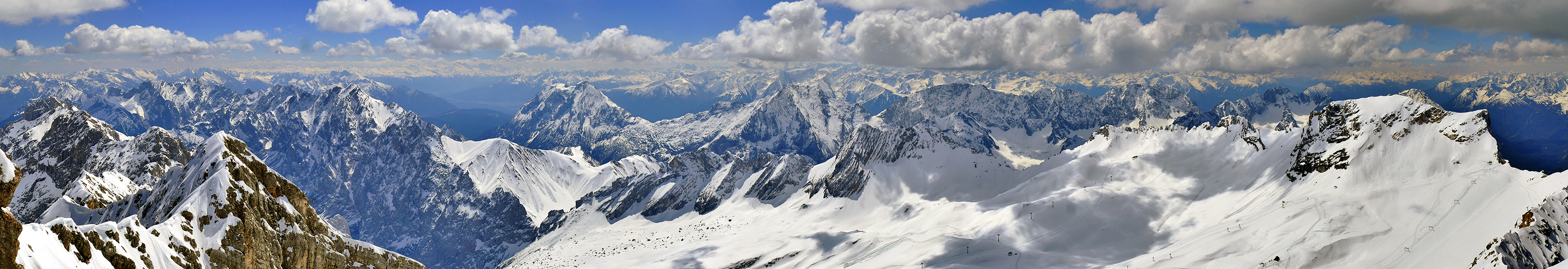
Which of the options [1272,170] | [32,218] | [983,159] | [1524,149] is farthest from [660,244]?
[1524,149]

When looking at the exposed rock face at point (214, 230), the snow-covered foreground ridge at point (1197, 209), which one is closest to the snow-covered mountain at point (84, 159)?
the exposed rock face at point (214, 230)

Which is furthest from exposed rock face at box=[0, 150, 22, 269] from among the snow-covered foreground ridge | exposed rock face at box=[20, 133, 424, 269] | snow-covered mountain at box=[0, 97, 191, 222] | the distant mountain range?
the snow-covered foreground ridge

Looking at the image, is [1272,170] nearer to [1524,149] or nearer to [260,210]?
[1524,149]

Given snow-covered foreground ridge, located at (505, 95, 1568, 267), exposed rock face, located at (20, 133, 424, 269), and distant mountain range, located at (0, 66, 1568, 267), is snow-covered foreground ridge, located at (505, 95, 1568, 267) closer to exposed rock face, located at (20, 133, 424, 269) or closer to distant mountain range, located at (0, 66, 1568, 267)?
distant mountain range, located at (0, 66, 1568, 267)

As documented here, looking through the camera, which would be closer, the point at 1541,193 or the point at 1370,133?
the point at 1541,193

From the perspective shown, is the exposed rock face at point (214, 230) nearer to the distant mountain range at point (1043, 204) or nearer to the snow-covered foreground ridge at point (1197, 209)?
the distant mountain range at point (1043, 204)
